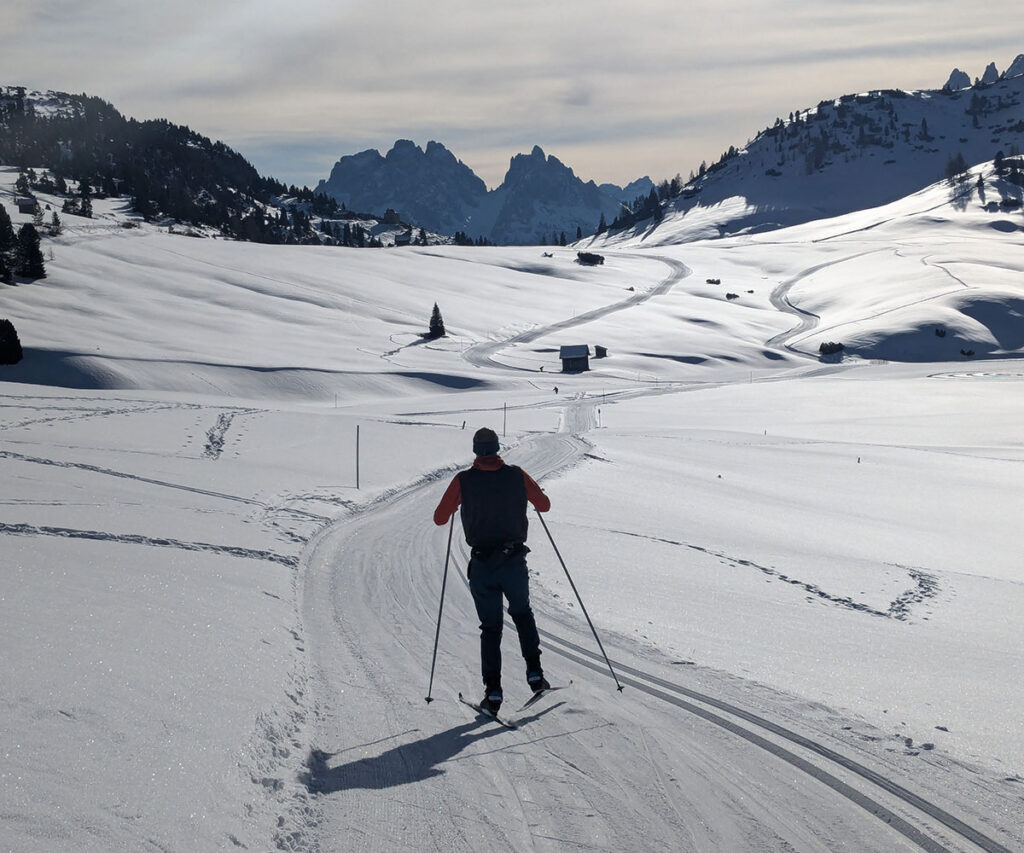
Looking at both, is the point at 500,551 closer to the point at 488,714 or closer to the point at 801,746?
the point at 488,714

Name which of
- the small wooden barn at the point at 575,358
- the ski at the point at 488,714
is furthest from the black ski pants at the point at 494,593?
the small wooden barn at the point at 575,358

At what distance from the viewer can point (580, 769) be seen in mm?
6168

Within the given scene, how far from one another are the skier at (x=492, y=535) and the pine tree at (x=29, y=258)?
225 ft

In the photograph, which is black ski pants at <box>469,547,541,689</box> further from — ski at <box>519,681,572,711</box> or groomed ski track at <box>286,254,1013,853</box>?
groomed ski track at <box>286,254,1013,853</box>

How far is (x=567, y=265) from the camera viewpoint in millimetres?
119812

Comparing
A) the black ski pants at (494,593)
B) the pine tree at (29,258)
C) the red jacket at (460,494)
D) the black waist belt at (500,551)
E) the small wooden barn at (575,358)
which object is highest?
the pine tree at (29,258)

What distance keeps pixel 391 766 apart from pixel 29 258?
70113 millimetres

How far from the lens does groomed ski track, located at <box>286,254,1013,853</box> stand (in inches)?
209

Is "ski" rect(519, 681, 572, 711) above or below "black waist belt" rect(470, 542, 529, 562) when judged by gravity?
below

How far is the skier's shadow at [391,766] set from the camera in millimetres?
5867

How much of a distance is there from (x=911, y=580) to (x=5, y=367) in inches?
1747

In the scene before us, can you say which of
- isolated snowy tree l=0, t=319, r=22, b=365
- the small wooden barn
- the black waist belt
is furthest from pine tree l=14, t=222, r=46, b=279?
the black waist belt

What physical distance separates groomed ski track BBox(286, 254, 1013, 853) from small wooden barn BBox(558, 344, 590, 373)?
5511 centimetres

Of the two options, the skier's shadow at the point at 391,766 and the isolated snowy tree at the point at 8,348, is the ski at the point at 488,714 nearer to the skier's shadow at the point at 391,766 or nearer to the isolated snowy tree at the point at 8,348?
the skier's shadow at the point at 391,766
